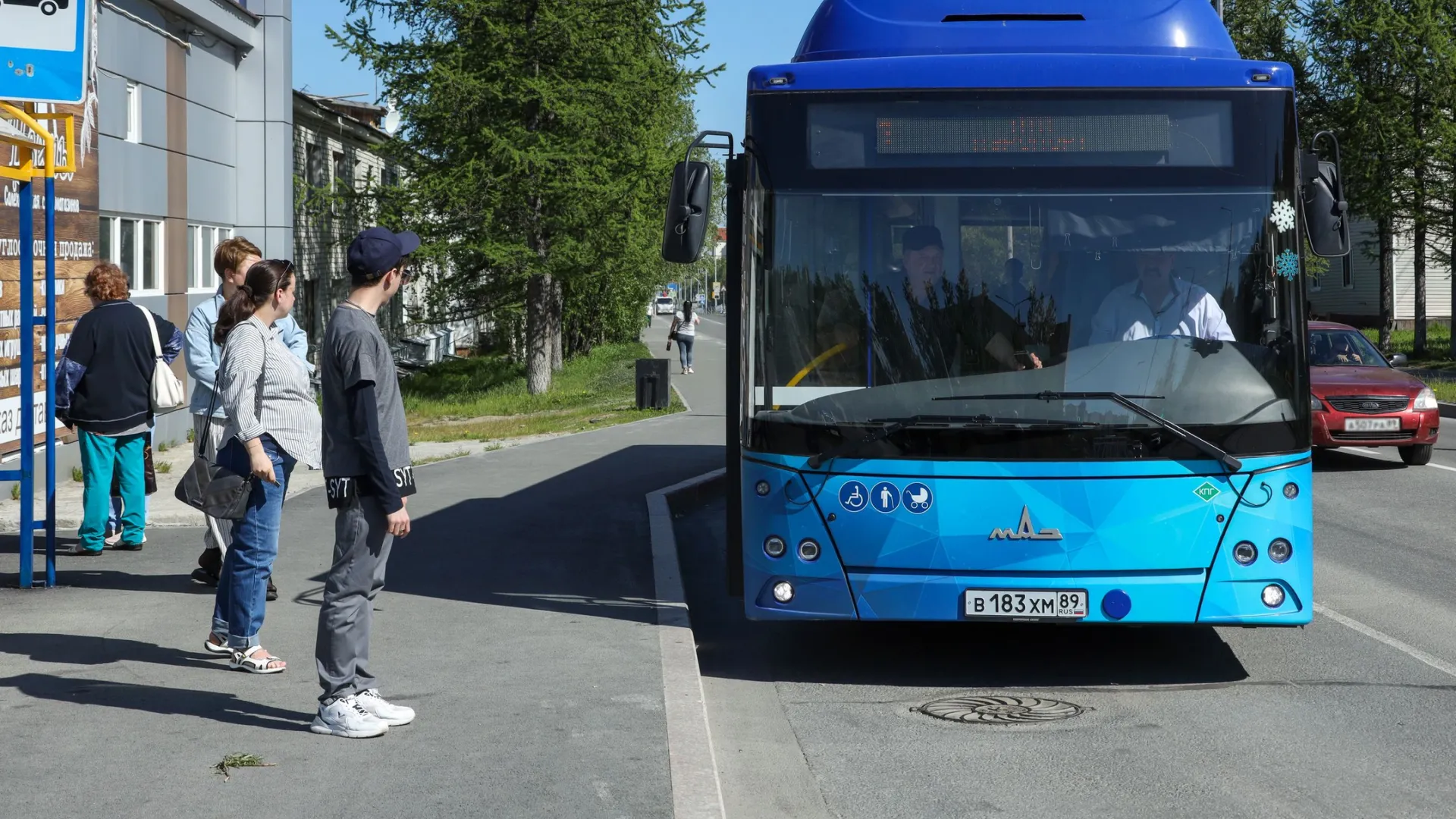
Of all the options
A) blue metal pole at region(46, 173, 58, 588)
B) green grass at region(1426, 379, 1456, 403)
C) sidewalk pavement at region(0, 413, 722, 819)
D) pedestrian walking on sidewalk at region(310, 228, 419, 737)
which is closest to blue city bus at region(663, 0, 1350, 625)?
sidewalk pavement at region(0, 413, 722, 819)

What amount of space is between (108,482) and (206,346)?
1.69m

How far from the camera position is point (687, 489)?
13.4 metres

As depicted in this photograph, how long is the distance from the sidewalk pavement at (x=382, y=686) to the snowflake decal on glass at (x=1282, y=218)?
3328mm

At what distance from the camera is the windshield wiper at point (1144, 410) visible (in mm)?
6555

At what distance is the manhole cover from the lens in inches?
249

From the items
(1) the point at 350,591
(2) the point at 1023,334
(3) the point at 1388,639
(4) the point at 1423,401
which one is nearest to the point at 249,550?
(1) the point at 350,591

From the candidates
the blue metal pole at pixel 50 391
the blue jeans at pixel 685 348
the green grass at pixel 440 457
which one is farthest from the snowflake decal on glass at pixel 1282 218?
the blue jeans at pixel 685 348

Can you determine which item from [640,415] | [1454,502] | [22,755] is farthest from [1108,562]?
[640,415]

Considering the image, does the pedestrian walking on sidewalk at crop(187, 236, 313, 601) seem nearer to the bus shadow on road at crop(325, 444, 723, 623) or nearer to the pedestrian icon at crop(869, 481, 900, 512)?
the bus shadow on road at crop(325, 444, 723, 623)

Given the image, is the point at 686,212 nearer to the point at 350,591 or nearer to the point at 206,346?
the point at 350,591

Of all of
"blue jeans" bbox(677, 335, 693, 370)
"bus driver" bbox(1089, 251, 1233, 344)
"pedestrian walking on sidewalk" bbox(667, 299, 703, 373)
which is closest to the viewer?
"bus driver" bbox(1089, 251, 1233, 344)

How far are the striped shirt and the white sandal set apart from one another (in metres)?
0.81

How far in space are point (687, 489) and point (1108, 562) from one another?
277 inches

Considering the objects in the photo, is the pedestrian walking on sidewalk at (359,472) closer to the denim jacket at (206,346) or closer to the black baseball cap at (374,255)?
the black baseball cap at (374,255)
